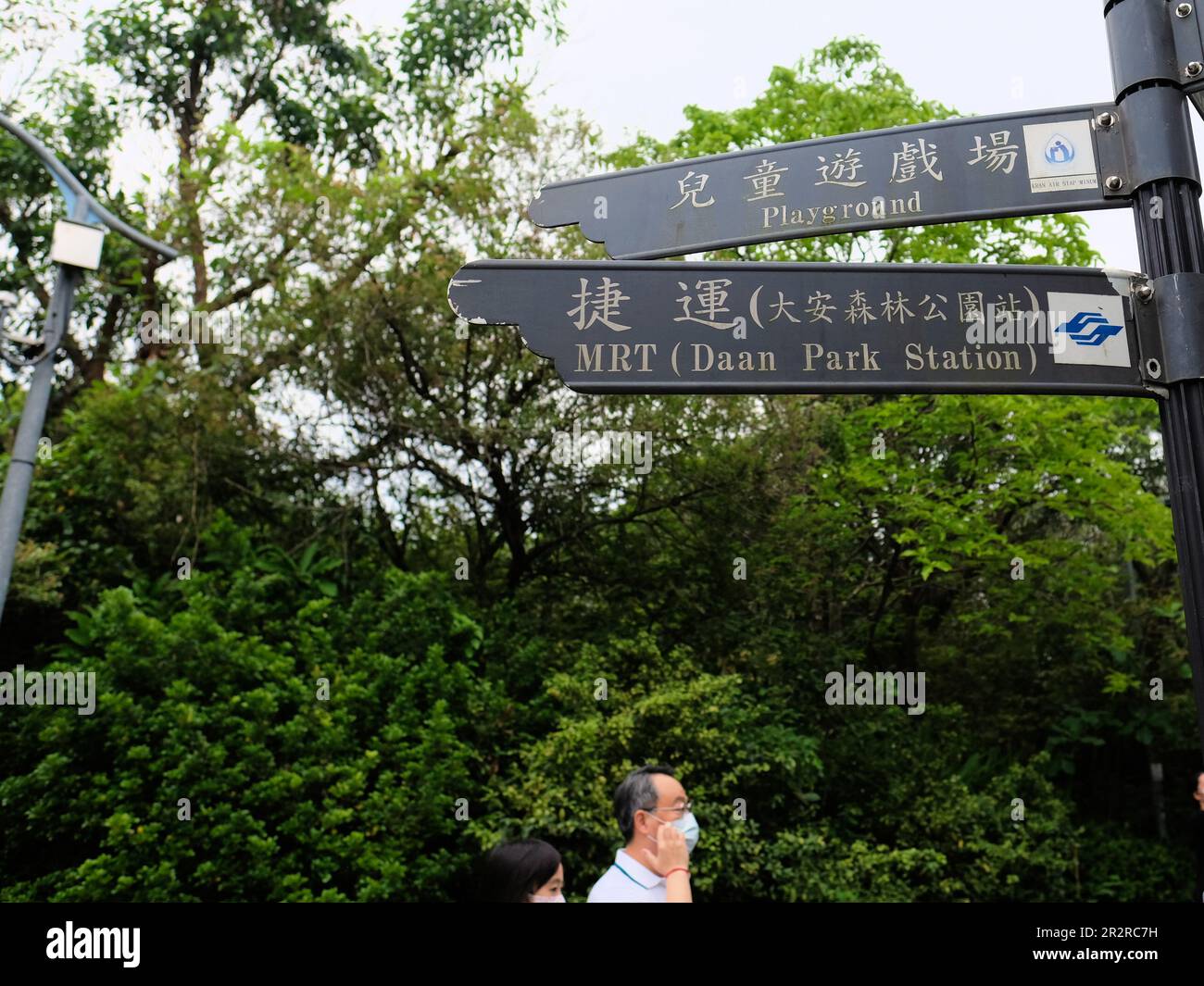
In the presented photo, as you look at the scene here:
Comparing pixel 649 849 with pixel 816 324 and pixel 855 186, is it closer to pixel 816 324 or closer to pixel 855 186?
pixel 816 324

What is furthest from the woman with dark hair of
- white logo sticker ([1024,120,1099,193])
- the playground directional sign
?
Answer: white logo sticker ([1024,120,1099,193])

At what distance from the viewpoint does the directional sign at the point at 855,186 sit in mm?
2590

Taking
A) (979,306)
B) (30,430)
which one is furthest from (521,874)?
(30,430)

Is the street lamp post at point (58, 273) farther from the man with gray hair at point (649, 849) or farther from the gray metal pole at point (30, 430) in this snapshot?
the man with gray hair at point (649, 849)

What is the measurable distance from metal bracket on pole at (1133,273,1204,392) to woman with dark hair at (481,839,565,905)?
7.22 feet

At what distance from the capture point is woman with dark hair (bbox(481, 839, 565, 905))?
3.05 meters

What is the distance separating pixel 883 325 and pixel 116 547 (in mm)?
9646

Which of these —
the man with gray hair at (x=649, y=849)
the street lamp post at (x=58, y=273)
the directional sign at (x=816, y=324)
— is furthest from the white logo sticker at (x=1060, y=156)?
the street lamp post at (x=58, y=273)

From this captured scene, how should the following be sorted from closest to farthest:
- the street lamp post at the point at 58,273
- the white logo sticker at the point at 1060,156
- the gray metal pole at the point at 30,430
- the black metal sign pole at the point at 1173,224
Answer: the black metal sign pole at the point at 1173,224 → the white logo sticker at the point at 1060,156 → the gray metal pole at the point at 30,430 → the street lamp post at the point at 58,273

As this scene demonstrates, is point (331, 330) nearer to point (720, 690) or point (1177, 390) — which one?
point (720, 690)

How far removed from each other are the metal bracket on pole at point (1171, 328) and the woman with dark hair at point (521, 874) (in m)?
2.20

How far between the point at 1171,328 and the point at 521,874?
240 centimetres

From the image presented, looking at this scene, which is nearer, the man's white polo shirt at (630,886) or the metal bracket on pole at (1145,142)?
the metal bracket on pole at (1145,142)
